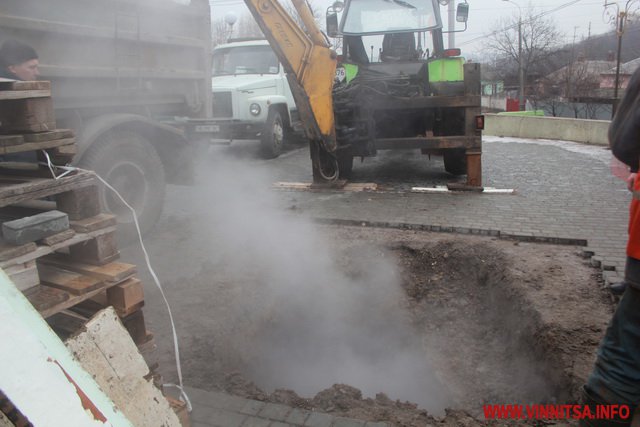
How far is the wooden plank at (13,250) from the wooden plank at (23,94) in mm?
653

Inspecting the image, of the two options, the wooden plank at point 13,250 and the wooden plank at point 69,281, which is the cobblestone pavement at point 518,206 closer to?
the wooden plank at point 69,281

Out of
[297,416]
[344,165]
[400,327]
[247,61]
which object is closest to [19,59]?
[297,416]

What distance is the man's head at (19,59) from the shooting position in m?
3.38

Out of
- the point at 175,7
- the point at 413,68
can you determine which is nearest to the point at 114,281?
the point at 175,7

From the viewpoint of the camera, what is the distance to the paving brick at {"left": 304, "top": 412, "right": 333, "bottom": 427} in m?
2.43

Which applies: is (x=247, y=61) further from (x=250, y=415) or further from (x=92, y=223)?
(x=250, y=415)

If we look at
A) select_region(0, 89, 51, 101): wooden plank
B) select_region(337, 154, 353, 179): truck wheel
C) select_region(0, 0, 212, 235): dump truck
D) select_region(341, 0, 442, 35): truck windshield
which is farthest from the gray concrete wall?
select_region(0, 89, 51, 101): wooden plank

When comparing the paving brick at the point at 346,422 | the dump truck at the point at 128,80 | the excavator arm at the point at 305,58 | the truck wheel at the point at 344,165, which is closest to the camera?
the paving brick at the point at 346,422

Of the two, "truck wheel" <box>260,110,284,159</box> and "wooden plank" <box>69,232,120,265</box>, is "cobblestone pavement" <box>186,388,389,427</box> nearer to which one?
"wooden plank" <box>69,232,120,265</box>

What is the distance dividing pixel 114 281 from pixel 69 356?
0.82 metres

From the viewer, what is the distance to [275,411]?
2.54 m

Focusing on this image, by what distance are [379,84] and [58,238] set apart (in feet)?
19.4

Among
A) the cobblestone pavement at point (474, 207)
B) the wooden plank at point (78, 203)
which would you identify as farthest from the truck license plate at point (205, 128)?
the wooden plank at point (78, 203)

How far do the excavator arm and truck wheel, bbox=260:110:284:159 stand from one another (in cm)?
399
